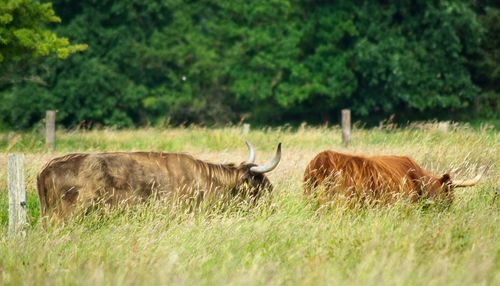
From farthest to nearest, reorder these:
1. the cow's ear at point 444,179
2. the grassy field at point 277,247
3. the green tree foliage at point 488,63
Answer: the green tree foliage at point 488,63
the cow's ear at point 444,179
the grassy field at point 277,247

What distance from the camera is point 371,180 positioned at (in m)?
9.00

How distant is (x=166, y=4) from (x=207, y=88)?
3851mm

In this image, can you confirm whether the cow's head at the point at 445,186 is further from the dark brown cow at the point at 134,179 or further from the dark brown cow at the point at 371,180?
the dark brown cow at the point at 134,179

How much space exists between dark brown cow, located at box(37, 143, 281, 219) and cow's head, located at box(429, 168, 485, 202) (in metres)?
1.69

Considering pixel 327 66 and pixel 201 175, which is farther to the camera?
pixel 327 66

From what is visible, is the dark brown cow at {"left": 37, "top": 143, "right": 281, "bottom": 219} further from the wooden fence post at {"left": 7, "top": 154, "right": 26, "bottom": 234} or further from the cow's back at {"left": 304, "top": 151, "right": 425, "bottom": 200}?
the cow's back at {"left": 304, "top": 151, "right": 425, "bottom": 200}

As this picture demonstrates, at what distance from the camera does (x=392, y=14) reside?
3181cm

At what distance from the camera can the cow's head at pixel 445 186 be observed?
902cm

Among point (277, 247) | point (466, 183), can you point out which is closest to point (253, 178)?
point (466, 183)

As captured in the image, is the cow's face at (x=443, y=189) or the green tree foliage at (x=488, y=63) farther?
the green tree foliage at (x=488, y=63)

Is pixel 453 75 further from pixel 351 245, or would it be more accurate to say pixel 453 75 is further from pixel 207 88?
pixel 351 245

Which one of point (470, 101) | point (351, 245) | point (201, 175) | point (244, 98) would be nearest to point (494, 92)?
point (470, 101)

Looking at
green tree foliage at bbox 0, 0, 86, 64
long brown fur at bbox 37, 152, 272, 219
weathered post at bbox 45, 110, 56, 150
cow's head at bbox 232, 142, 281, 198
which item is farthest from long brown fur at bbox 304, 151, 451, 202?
weathered post at bbox 45, 110, 56, 150

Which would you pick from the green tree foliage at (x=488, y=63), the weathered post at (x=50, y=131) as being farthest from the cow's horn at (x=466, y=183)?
the green tree foliage at (x=488, y=63)
